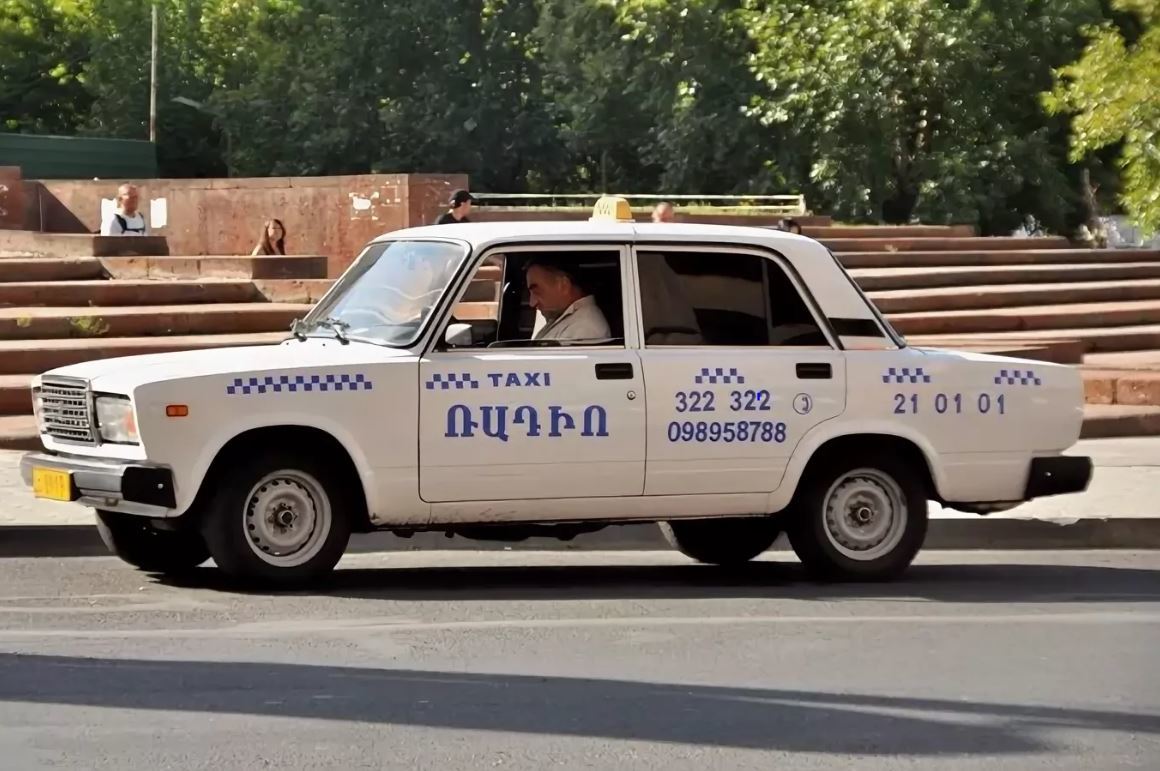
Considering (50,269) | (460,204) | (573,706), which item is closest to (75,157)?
(50,269)

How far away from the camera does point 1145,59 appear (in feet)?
71.5

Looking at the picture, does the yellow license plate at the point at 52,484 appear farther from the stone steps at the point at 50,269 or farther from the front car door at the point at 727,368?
the stone steps at the point at 50,269

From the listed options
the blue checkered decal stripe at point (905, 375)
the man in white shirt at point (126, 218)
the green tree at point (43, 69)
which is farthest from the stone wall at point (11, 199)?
the green tree at point (43, 69)

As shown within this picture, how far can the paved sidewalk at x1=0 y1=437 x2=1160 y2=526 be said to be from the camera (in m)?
11.2

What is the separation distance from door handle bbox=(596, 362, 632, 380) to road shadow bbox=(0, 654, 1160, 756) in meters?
2.37

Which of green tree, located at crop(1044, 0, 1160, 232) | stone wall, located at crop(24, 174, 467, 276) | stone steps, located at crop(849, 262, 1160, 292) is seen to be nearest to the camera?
green tree, located at crop(1044, 0, 1160, 232)

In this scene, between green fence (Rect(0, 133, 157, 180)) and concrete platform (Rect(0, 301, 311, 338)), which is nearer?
concrete platform (Rect(0, 301, 311, 338))

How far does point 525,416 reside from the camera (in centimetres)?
912

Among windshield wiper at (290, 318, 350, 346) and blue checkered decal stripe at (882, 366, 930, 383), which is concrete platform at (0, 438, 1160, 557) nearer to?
windshield wiper at (290, 318, 350, 346)

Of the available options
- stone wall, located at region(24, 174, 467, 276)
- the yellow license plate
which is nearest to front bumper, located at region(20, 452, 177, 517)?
the yellow license plate

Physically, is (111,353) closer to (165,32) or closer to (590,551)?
(590,551)

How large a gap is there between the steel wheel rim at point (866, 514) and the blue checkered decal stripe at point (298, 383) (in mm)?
2315

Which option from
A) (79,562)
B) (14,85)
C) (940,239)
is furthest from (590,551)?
(14,85)

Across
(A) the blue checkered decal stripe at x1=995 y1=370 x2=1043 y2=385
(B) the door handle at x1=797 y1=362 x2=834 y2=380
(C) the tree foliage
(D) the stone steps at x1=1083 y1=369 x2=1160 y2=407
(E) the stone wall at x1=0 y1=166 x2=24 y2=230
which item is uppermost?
(C) the tree foliage
